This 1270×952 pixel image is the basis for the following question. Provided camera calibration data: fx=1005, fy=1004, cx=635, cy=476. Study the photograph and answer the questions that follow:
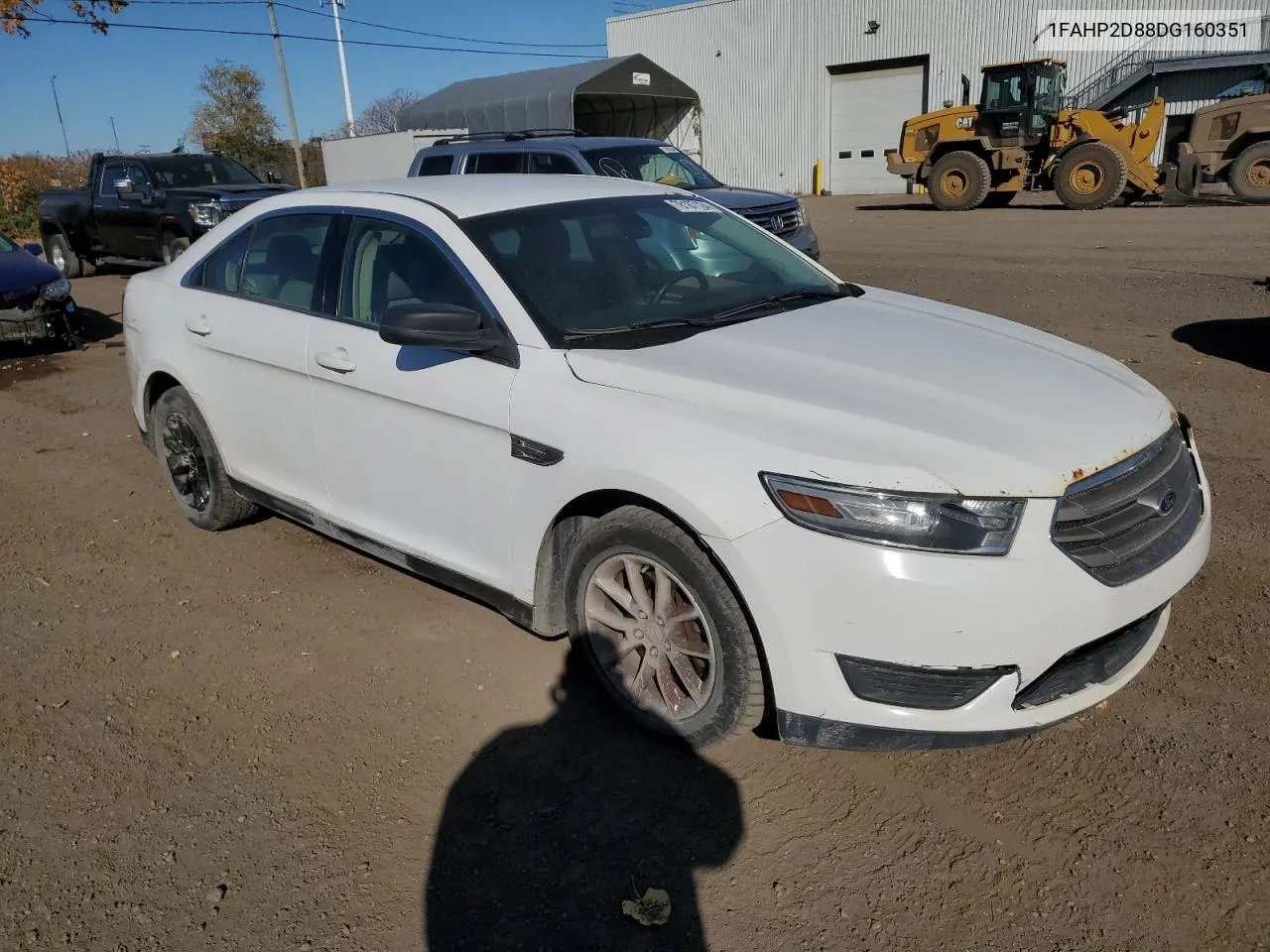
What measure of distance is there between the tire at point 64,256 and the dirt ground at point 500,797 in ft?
48.4

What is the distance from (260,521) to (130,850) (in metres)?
2.66

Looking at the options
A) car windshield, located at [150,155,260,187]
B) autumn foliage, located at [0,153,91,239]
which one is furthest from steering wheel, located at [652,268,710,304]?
autumn foliage, located at [0,153,91,239]

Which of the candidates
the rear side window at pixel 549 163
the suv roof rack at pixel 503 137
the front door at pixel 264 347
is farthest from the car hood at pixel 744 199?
the front door at pixel 264 347

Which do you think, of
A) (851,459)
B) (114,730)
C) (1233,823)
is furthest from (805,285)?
(114,730)

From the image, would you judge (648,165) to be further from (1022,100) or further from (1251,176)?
(1251,176)

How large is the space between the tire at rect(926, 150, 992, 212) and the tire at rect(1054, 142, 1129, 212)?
150 centimetres

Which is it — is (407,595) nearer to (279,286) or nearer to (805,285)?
(279,286)

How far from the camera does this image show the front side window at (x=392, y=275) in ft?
12.0

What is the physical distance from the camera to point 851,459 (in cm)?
259

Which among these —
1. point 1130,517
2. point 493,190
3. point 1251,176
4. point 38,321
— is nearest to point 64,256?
point 38,321

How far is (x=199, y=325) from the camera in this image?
15.3 ft

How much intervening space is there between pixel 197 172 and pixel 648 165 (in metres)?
7.59

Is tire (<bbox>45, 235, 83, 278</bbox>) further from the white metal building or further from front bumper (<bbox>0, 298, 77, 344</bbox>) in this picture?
the white metal building

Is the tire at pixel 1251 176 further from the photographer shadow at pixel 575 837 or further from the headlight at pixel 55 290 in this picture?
the photographer shadow at pixel 575 837
